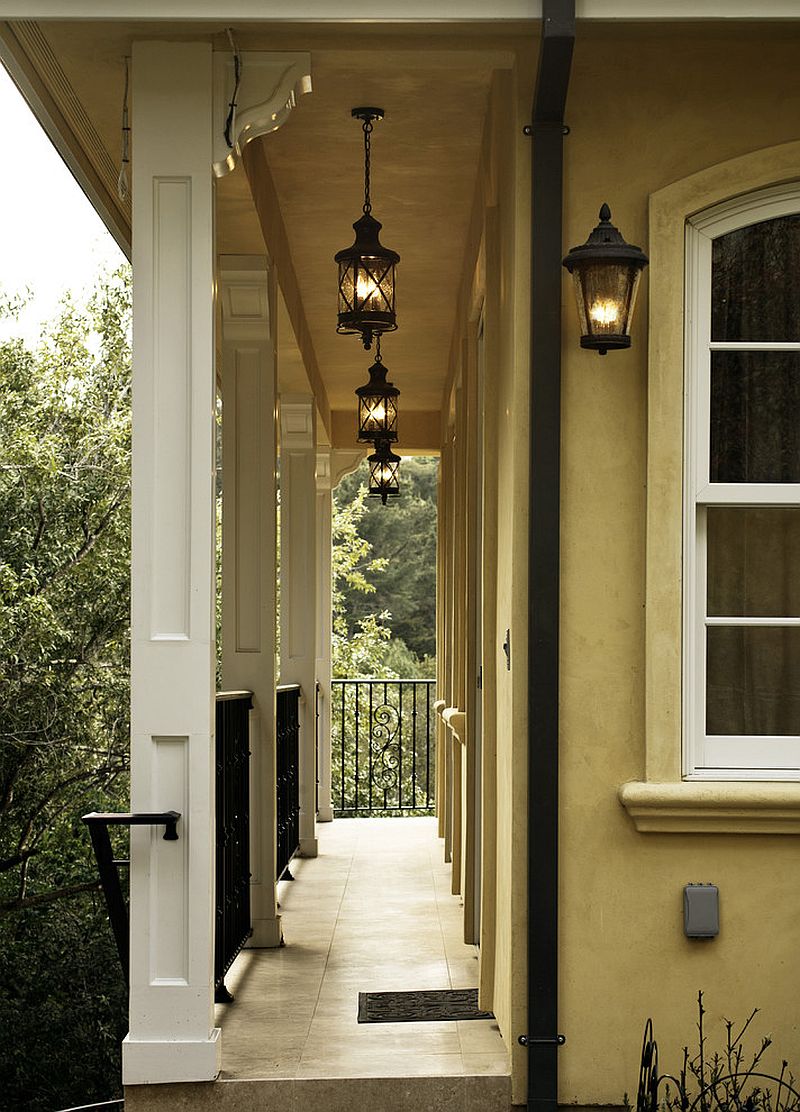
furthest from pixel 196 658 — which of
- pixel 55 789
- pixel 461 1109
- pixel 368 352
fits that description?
pixel 55 789

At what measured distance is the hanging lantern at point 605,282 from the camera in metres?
3.49

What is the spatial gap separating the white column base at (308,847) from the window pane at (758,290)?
17.5ft

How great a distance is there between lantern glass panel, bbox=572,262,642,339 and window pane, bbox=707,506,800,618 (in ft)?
2.01

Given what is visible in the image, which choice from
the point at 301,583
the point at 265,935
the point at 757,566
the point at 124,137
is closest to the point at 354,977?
the point at 265,935

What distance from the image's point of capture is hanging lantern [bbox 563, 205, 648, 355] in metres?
3.49

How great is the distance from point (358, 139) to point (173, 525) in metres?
1.92

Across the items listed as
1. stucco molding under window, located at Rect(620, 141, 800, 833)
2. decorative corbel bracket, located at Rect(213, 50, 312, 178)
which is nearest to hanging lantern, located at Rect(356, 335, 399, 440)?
decorative corbel bracket, located at Rect(213, 50, 312, 178)

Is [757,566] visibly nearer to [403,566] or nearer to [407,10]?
[407,10]

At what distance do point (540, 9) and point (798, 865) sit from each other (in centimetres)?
237

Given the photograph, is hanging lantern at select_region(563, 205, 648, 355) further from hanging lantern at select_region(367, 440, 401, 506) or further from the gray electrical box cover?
hanging lantern at select_region(367, 440, 401, 506)

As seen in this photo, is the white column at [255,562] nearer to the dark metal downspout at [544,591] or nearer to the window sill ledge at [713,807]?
the dark metal downspout at [544,591]

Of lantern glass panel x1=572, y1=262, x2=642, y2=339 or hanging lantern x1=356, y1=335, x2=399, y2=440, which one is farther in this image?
hanging lantern x1=356, y1=335, x2=399, y2=440

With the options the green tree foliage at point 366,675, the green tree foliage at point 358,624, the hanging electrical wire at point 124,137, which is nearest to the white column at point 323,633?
the green tree foliage at point 366,675

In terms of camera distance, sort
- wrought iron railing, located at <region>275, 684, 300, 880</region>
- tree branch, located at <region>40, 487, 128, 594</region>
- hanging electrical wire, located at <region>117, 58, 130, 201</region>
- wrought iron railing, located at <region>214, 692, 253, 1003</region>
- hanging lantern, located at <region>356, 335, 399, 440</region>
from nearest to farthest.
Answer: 1. hanging electrical wire, located at <region>117, 58, 130, 201</region>
2. wrought iron railing, located at <region>214, 692, 253, 1003</region>
3. wrought iron railing, located at <region>275, 684, 300, 880</region>
4. hanging lantern, located at <region>356, 335, 399, 440</region>
5. tree branch, located at <region>40, 487, 128, 594</region>
